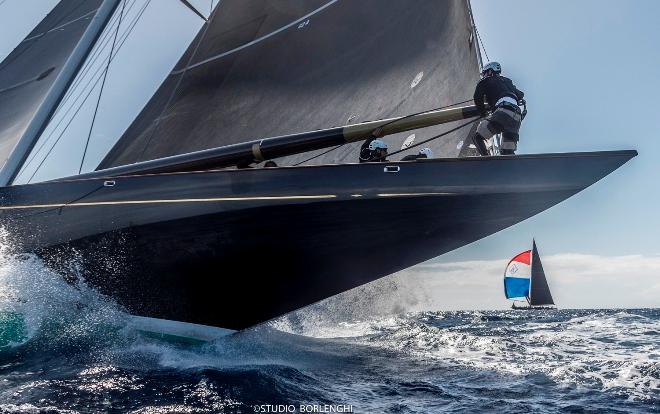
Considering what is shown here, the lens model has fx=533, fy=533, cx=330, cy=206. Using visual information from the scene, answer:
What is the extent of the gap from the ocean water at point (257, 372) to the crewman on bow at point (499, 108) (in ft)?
8.20

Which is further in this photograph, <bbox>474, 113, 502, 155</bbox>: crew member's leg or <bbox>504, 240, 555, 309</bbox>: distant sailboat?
<bbox>504, 240, 555, 309</bbox>: distant sailboat

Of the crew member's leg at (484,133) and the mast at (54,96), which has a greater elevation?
the mast at (54,96)

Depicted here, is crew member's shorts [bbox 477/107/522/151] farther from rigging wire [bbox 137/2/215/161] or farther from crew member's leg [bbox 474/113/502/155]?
rigging wire [bbox 137/2/215/161]

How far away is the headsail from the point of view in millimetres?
34453

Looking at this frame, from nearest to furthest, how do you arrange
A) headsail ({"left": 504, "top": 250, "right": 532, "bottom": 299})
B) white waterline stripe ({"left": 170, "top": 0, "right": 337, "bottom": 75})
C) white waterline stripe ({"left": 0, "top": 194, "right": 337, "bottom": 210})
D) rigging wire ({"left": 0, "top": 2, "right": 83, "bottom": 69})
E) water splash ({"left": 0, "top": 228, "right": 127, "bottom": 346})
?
white waterline stripe ({"left": 0, "top": 194, "right": 337, "bottom": 210})
water splash ({"left": 0, "top": 228, "right": 127, "bottom": 346})
white waterline stripe ({"left": 170, "top": 0, "right": 337, "bottom": 75})
rigging wire ({"left": 0, "top": 2, "right": 83, "bottom": 69})
headsail ({"left": 504, "top": 250, "right": 532, "bottom": 299})

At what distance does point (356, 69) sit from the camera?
8.62 meters

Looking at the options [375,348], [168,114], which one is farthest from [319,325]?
[168,114]

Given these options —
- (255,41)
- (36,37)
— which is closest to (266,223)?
(255,41)

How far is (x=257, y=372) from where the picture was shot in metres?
5.43

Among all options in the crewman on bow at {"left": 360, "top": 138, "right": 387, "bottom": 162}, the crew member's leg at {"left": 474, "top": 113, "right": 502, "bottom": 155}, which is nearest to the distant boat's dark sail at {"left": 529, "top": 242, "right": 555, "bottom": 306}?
the crew member's leg at {"left": 474, "top": 113, "right": 502, "bottom": 155}

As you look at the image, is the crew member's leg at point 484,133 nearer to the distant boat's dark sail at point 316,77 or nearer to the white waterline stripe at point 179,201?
the white waterline stripe at point 179,201

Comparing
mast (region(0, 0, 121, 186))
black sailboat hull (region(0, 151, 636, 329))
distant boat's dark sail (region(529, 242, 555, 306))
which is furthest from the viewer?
distant boat's dark sail (region(529, 242, 555, 306))

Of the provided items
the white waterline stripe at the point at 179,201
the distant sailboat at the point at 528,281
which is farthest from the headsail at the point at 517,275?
the white waterline stripe at the point at 179,201

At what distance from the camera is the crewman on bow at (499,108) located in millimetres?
5547
